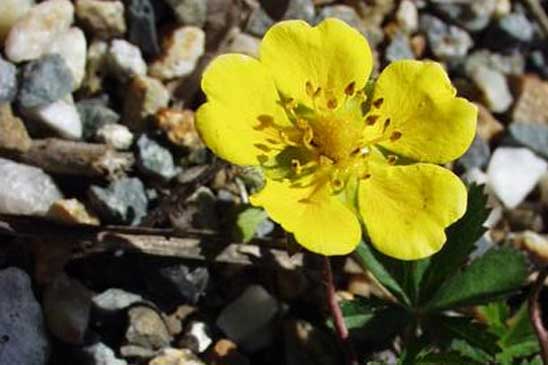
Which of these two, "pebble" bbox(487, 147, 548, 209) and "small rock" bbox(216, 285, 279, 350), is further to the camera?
"pebble" bbox(487, 147, 548, 209)

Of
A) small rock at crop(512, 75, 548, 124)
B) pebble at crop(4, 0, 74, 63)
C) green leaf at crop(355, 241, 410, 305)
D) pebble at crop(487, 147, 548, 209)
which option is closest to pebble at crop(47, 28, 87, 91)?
pebble at crop(4, 0, 74, 63)

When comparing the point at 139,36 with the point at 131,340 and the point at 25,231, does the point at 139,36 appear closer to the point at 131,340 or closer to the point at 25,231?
the point at 25,231

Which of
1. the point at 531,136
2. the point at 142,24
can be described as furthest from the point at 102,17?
the point at 531,136

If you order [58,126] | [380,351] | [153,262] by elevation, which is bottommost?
[380,351]

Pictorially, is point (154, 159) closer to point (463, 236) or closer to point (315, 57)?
point (315, 57)

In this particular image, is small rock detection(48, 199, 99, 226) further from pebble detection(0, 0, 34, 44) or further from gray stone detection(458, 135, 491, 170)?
gray stone detection(458, 135, 491, 170)

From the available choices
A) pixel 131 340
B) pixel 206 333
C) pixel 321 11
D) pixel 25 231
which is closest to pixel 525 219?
pixel 321 11
